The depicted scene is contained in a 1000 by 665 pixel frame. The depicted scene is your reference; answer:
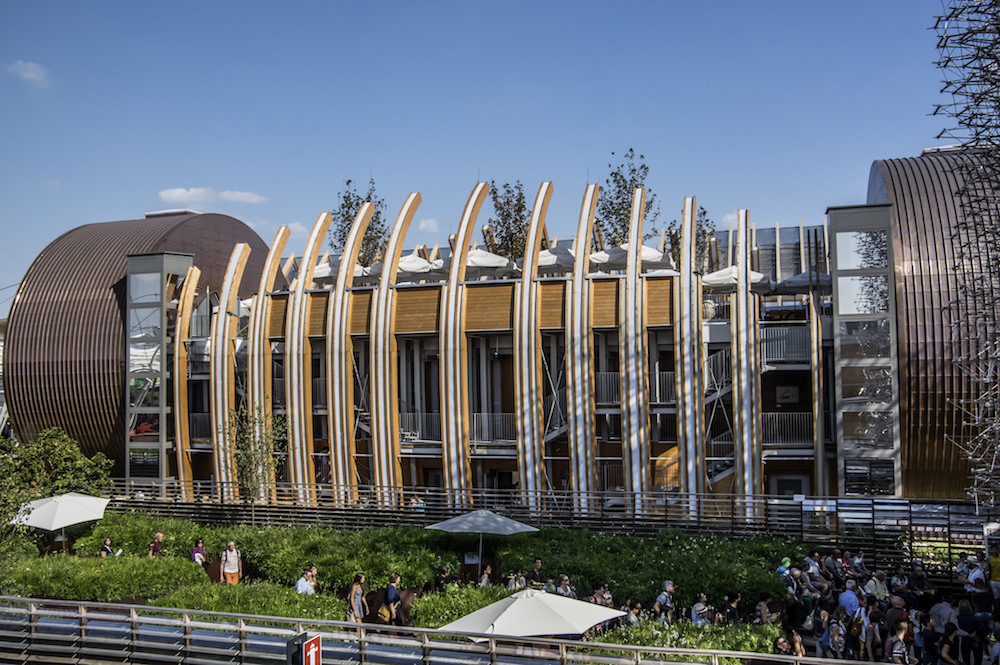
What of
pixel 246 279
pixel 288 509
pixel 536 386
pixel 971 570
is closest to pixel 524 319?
pixel 536 386

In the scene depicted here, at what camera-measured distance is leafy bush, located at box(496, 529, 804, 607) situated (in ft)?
52.3

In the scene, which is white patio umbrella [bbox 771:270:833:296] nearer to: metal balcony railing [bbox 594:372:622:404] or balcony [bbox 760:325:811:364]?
balcony [bbox 760:325:811:364]

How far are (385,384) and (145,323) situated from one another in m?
10.1

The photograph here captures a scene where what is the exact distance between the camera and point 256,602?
14.6 m

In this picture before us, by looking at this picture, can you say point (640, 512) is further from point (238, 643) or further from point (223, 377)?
point (223, 377)

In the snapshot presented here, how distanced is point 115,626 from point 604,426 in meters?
17.0

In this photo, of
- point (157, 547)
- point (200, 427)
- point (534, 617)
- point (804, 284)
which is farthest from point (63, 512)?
point (804, 284)

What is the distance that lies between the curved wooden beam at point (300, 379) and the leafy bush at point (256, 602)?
438 inches

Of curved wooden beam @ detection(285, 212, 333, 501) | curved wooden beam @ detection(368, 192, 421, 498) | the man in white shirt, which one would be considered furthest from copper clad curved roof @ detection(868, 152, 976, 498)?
curved wooden beam @ detection(285, 212, 333, 501)

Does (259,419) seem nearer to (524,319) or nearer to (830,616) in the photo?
(524,319)

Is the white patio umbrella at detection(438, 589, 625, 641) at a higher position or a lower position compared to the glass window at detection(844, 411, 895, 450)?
lower

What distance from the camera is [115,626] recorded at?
12945mm

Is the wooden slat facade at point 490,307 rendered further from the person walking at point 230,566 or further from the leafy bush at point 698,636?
the leafy bush at point 698,636

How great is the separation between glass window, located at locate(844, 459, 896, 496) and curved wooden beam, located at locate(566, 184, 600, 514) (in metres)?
7.01
